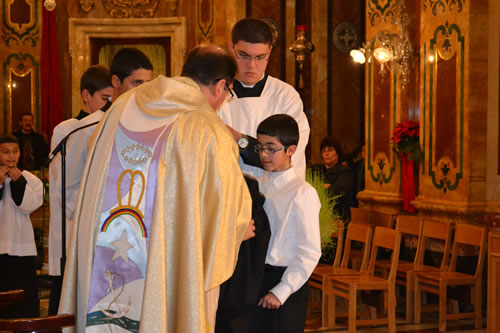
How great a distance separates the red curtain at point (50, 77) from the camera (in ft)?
47.8

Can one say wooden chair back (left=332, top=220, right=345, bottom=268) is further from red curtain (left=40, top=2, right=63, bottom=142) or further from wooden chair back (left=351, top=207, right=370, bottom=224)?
red curtain (left=40, top=2, right=63, bottom=142)

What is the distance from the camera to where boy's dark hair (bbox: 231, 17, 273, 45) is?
3668 mm

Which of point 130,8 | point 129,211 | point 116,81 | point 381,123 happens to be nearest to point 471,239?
point 381,123

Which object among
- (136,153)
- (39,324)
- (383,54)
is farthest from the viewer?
(383,54)

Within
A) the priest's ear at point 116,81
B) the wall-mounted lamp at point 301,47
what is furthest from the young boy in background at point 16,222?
the wall-mounted lamp at point 301,47

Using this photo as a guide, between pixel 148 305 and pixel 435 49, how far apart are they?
6339 mm

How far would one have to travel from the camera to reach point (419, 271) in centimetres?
760

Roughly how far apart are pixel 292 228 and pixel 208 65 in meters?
0.95

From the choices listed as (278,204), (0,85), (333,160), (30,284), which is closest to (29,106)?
(0,85)

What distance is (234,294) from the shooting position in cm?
321

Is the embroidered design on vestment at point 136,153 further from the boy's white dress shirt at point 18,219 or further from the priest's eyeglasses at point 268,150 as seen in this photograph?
the boy's white dress shirt at point 18,219

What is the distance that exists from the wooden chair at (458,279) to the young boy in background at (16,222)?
12.1ft

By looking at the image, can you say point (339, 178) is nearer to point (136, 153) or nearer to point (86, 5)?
point (136, 153)

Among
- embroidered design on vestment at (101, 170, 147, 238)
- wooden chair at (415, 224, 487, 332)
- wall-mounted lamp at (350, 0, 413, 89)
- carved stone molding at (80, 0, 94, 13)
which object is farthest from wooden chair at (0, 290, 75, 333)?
carved stone molding at (80, 0, 94, 13)
